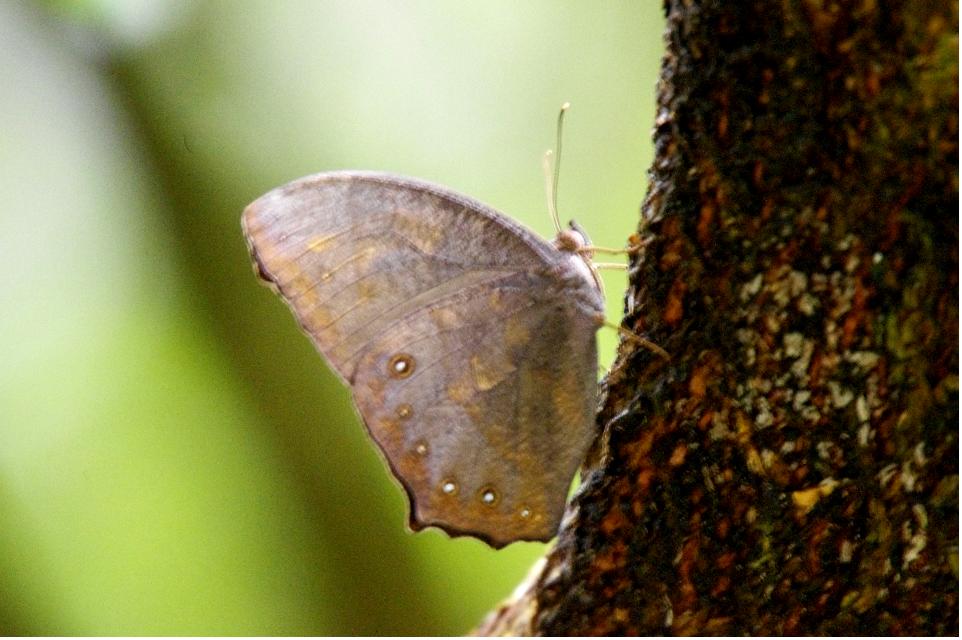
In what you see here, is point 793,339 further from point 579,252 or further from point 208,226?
point 208,226

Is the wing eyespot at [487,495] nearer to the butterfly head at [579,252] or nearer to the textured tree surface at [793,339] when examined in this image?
the textured tree surface at [793,339]

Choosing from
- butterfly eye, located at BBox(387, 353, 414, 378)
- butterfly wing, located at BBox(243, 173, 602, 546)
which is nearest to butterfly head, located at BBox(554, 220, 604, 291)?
butterfly wing, located at BBox(243, 173, 602, 546)

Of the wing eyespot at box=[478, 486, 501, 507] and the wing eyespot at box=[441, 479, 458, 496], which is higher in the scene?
the wing eyespot at box=[441, 479, 458, 496]

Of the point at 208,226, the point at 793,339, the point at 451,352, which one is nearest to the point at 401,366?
the point at 451,352

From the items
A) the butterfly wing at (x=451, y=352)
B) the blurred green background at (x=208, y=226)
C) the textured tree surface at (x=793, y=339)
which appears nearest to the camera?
the textured tree surface at (x=793, y=339)

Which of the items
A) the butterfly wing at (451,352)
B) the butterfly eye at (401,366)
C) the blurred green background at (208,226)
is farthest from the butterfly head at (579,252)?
the blurred green background at (208,226)

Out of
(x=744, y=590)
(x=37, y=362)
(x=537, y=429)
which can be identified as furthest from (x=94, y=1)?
(x=744, y=590)

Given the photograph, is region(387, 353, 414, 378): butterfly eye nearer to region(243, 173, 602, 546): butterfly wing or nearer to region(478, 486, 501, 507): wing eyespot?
region(243, 173, 602, 546): butterfly wing
